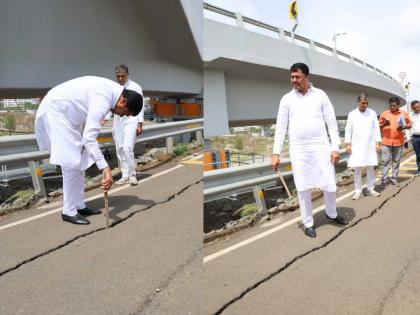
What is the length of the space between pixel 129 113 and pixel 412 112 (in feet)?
8.90

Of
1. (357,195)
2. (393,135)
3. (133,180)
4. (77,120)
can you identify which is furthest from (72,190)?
(393,135)

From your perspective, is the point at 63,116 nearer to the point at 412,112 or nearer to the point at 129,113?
the point at 129,113

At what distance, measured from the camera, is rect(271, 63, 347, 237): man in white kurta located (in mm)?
1465

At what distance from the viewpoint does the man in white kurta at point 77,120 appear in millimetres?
1762

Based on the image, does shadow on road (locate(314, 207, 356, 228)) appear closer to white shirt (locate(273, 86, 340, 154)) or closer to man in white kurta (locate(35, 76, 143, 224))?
white shirt (locate(273, 86, 340, 154))

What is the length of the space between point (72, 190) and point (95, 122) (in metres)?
0.44

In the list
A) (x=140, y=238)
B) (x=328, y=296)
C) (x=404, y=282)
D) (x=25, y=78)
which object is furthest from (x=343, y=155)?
(x=25, y=78)

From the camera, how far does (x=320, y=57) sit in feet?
6.59

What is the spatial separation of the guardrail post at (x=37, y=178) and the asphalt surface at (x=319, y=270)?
103 cm

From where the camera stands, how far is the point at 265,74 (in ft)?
8.20

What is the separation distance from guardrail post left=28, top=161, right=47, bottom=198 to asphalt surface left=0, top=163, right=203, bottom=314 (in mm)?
120

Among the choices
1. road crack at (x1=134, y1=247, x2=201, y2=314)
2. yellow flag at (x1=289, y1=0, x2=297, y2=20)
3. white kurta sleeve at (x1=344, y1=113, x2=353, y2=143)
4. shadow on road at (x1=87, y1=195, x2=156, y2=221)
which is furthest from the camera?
white kurta sleeve at (x1=344, y1=113, x2=353, y2=143)

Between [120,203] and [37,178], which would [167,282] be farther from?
[120,203]

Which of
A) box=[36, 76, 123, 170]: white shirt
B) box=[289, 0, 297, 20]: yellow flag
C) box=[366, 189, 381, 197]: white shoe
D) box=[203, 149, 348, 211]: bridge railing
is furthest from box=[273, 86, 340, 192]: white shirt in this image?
box=[366, 189, 381, 197]: white shoe
